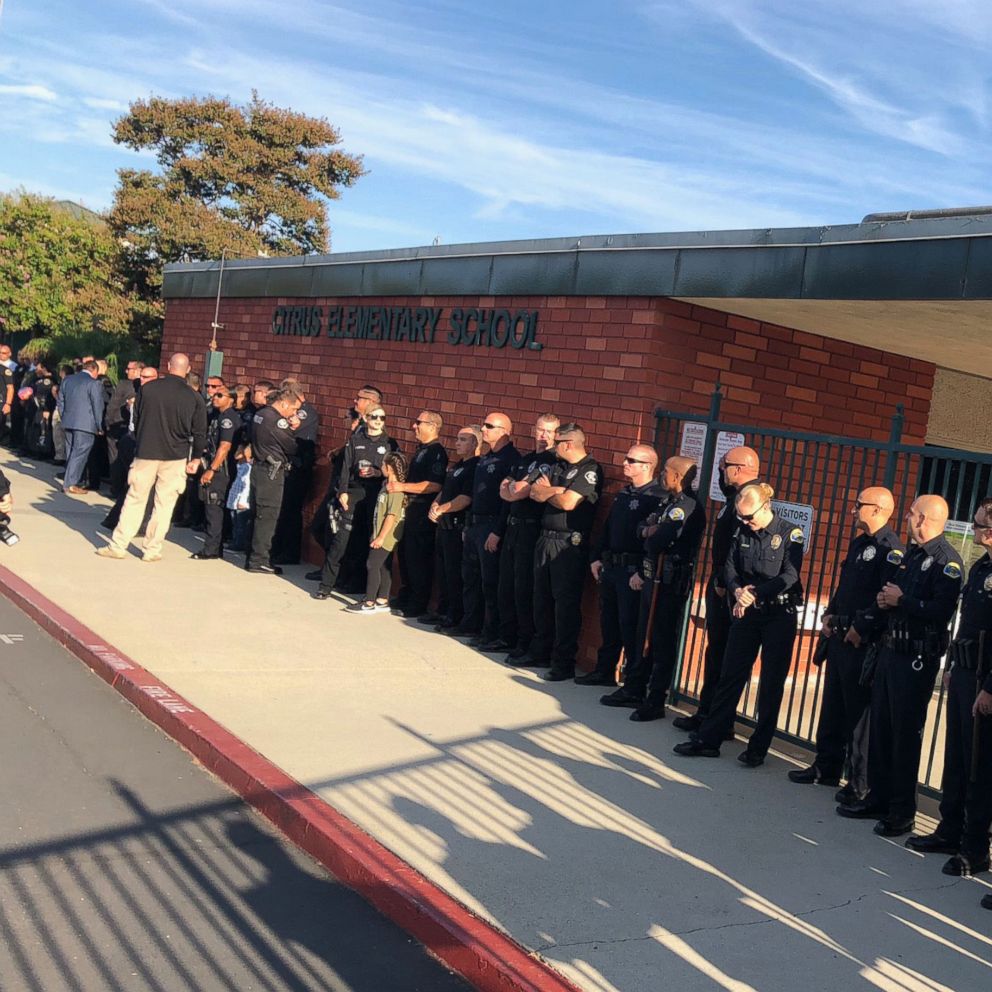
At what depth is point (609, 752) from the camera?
6.96m

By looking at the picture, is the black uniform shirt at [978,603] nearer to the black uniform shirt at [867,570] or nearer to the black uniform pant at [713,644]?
the black uniform shirt at [867,570]

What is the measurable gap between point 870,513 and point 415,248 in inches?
254

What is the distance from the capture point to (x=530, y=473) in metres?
8.96

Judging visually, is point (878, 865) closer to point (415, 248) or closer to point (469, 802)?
point (469, 802)

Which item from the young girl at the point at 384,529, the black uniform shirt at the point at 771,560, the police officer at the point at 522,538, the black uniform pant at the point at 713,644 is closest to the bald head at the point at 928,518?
the black uniform shirt at the point at 771,560

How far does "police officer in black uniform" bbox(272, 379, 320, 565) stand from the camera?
12.4 metres

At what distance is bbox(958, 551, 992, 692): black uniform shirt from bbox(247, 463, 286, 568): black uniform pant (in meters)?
7.33

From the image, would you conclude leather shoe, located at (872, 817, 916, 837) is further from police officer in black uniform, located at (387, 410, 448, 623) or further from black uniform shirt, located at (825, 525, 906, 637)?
police officer in black uniform, located at (387, 410, 448, 623)

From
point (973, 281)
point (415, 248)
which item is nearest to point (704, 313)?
point (973, 281)

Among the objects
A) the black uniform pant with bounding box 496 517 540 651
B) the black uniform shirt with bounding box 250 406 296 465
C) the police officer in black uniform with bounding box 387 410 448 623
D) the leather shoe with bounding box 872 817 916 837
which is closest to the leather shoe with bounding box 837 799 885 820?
the leather shoe with bounding box 872 817 916 837

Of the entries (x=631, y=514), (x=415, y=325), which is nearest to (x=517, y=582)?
(x=631, y=514)

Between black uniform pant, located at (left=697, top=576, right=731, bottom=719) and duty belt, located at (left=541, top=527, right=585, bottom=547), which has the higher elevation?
duty belt, located at (left=541, top=527, right=585, bottom=547)

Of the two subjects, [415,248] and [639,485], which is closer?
[639,485]

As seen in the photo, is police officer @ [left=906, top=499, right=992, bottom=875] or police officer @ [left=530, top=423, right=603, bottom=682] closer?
police officer @ [left=906, top=499, right=992, bottom=875]
